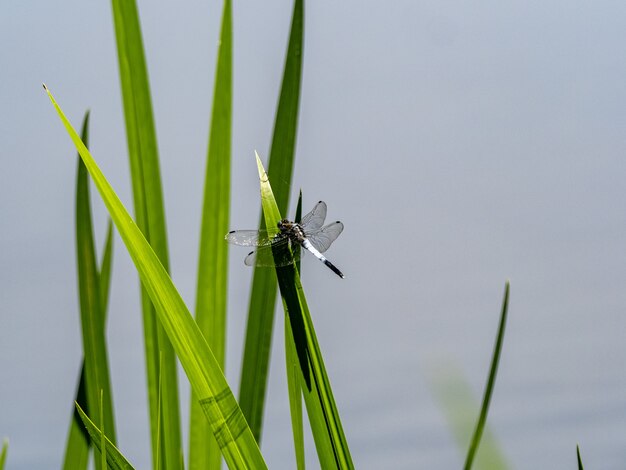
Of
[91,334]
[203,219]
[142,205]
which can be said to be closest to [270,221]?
[203,219]

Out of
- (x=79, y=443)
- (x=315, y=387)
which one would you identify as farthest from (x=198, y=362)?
(x=79, y=443)

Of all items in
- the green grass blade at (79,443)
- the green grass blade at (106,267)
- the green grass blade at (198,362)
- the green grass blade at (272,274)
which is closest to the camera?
the green grass blade at (198,362)

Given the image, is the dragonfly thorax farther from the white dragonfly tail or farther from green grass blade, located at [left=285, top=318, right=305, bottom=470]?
green grass blade, located at [left=285, top=318, right=305, bottom=470]

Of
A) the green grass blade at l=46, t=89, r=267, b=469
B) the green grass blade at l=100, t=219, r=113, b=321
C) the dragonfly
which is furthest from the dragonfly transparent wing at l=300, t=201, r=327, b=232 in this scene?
the green grass blade at l=46, t=89, r=267, b=469

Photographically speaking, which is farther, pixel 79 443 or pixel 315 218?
pixel 315 218

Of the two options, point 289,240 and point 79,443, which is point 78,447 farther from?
point 289,240

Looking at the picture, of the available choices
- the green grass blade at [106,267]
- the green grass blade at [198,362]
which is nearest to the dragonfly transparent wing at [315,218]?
the green grass blade at [106,267]

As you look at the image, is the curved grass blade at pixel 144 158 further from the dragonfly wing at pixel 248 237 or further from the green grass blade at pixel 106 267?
the green grass blade at pixel 106 267
